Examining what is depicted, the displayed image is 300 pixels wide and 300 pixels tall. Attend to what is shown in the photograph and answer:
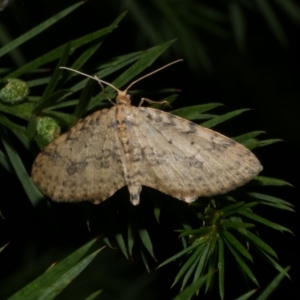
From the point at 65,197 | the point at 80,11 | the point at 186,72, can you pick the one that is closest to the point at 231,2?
the point at 80,11

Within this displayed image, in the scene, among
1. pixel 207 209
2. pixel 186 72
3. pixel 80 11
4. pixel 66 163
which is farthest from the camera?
pixel 186 72

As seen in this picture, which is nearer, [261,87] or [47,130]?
[47,130]

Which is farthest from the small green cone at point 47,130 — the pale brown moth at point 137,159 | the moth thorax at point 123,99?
the moth thorax at point 123,99

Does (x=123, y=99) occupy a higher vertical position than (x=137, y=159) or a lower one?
higher

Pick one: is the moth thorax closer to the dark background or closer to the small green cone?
the small green cone

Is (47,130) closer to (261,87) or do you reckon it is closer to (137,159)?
(137,159)

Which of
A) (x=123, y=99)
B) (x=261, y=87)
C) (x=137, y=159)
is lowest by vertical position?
(x=261, y=87)

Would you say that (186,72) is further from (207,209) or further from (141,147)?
(207,209)

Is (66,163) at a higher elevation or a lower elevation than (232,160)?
higher

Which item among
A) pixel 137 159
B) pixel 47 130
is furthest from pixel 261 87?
pixel 47 130
